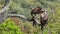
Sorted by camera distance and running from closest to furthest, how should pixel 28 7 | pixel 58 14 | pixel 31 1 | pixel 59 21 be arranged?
pixel 59 21
pixel 58 14
pixel 28 7
pixel 31 1

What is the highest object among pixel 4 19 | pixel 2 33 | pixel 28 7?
pixel 4 19

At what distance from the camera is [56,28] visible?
151 inches

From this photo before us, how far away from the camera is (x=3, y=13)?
198 cm

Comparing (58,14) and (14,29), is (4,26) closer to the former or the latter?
→ (14,29)

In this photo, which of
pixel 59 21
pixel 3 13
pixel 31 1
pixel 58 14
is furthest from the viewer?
pixel 31 1

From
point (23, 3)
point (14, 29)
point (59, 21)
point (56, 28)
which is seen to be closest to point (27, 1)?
point (23, 3)

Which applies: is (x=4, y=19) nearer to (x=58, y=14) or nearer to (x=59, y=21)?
(x=59, y=21)

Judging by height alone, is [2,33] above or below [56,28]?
above

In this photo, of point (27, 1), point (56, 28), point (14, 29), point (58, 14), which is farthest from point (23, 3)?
point (14, 29)

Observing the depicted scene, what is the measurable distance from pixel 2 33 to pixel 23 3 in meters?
4.51

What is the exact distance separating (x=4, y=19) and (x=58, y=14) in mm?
2915

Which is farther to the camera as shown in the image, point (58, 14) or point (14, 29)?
point (58, 14)

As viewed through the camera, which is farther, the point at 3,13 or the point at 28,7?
the point at 28,7

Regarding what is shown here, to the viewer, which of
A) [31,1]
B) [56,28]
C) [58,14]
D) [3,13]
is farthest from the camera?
[31,1]
